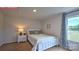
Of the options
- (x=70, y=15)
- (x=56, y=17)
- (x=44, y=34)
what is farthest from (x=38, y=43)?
(x=70, y=15)

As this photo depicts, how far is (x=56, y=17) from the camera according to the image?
1.36 m

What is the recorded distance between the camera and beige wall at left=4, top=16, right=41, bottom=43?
4.41 ft

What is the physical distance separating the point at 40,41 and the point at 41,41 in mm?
16

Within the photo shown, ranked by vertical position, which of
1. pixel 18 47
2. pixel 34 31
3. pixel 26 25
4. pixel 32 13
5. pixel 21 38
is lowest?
pixel 18 47

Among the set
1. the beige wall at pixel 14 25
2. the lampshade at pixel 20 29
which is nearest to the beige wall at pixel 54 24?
the beige wall at pixel 14 25

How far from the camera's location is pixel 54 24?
1373mm

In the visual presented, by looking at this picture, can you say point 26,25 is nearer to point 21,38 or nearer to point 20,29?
point 20,29

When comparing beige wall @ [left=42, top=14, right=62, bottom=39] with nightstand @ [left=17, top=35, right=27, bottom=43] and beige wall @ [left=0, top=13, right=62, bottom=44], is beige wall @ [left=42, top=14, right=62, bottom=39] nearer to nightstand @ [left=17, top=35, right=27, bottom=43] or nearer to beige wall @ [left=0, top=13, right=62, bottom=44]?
beige wall @ [left=0, top=13, right=62, bottom=44]

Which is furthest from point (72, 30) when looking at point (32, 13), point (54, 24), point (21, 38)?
point (21, 38)

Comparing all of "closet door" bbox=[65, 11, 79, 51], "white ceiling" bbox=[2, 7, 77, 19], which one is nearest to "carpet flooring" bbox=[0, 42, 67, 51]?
"closet door" bbox=[65, 11, 79, 51]

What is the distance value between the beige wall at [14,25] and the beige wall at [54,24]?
120mm
